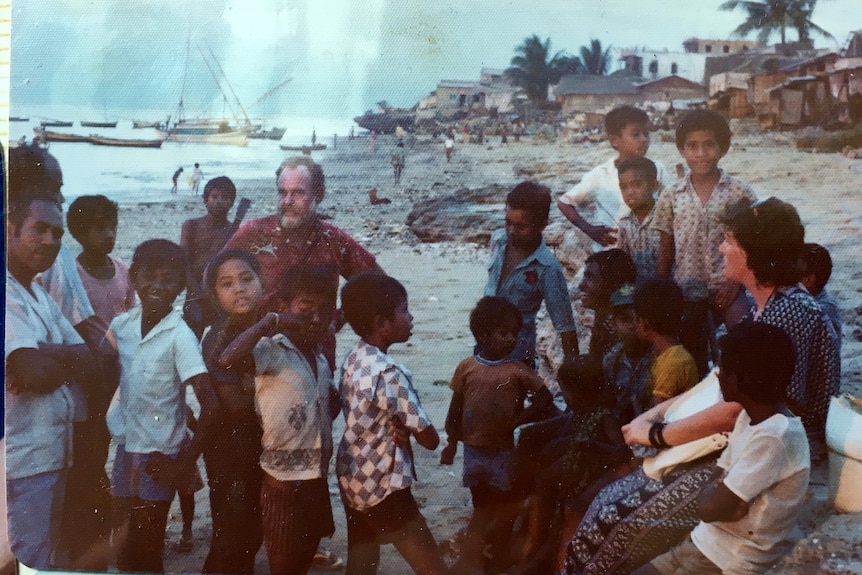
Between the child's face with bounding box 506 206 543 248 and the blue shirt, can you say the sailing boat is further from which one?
the blue shirt

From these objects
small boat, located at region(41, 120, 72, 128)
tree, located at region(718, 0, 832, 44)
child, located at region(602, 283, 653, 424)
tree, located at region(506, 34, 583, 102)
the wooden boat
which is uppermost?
tree, located at region(718, 0, 832, 44)

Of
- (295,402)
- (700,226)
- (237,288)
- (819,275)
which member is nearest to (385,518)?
(295,402)

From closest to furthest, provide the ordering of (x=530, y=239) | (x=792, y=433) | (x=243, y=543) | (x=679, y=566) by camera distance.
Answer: (x=792, y=433) < (x=679, y=566) < (x=530, y=239) < (x=243, y=543)

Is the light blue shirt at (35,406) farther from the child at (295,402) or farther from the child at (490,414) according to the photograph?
the child at (490,414)

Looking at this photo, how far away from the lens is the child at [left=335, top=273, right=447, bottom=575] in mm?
3369

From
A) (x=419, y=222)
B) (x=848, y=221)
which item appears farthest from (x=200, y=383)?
(x=848, y=221)

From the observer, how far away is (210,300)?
3.55 meters

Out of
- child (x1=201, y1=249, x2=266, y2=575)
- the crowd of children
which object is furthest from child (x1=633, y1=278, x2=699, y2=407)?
child (x1=201, y1=249, x2=266, y2=575)

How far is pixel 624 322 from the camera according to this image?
330cm

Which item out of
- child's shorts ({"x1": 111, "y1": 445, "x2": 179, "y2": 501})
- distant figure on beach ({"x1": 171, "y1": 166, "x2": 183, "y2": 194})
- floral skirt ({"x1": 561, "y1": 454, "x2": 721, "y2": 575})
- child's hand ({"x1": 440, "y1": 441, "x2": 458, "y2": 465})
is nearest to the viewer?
floral skirt ({"x1": 561, "y1": 454, "x2": 721, "y2": 575})

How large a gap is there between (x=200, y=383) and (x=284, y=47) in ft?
4.70

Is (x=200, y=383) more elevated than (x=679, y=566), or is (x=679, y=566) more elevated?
(x=200, y=383)

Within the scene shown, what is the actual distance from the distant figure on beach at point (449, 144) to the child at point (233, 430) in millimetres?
901

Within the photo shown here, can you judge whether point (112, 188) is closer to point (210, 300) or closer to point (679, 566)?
point (210, 300)
